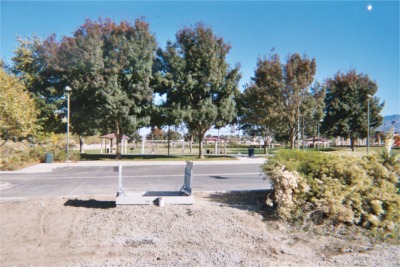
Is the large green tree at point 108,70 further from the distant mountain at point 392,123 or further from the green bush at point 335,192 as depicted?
the green bush at point 335,192

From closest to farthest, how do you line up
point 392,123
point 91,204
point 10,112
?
point 91,204, point 10,112, point 392,123

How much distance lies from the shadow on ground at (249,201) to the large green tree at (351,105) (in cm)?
3220

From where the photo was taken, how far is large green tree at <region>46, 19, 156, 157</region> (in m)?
23.9

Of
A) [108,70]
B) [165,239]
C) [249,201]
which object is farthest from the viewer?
[108,70]

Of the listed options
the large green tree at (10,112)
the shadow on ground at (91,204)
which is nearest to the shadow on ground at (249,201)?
the shadow on ground at (91,204)

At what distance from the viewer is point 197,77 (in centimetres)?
2638

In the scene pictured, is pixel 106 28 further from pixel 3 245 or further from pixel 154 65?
pixel 3 245

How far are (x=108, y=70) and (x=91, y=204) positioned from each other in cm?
1850

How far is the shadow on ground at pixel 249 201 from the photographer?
678cm

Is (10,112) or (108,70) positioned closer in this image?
(10,112)

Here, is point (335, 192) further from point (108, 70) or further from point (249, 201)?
point (108, 70)

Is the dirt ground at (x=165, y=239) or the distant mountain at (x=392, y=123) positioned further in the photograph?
the distant mountain at (x=392, y=123)

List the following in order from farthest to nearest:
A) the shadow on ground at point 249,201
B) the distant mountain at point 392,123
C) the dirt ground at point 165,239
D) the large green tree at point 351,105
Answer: the large green tree at point 351,105, the distant mountain at point 392,123, the shadow on ground at point 249,201, the dirt ground at point 165,239

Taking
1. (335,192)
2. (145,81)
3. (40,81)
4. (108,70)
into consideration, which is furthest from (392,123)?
(40,81)
